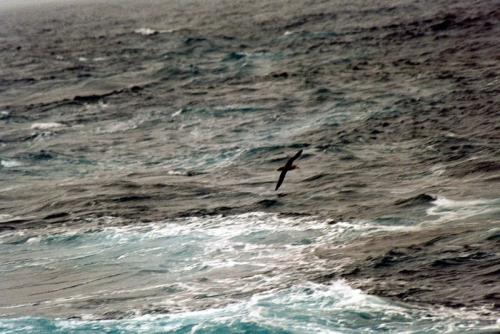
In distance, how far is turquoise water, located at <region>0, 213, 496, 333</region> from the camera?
2866cm

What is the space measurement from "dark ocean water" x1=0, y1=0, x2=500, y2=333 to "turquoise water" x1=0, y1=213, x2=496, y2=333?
0.28ft

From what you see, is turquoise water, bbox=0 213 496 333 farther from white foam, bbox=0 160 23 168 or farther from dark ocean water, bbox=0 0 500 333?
white foam, bbox=0 160 23 168

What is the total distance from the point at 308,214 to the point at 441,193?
479cm

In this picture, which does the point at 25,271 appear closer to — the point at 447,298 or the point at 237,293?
the point at 237,293

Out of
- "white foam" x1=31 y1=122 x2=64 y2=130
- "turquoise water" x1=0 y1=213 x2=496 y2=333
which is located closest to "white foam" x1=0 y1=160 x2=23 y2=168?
"white foam" x1=31 y1=122 x2=64 y2=130

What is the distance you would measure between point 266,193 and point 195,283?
10043mm

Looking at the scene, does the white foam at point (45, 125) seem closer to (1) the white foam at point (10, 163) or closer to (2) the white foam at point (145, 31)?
A: (1) the white foam at point (10, 163)

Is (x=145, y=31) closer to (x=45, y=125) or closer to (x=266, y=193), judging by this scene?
(x=45, y=125)

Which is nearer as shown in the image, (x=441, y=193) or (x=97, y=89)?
(x=441, y=193)

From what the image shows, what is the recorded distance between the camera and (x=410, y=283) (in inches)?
1190

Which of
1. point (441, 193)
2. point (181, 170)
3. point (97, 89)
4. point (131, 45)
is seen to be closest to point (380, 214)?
point (441, 193)

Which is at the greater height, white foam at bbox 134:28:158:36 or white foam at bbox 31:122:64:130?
white foam at bbox 31:122:64:130

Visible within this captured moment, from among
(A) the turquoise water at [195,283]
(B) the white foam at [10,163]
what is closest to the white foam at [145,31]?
(B) the white foam at [10,163]

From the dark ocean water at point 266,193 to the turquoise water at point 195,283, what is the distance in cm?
8
